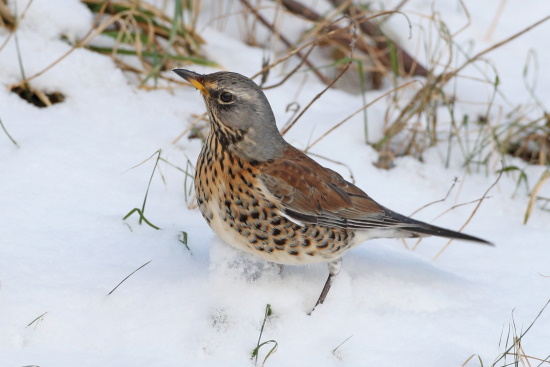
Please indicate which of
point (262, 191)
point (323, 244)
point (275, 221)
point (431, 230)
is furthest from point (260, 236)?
point (431, 230)

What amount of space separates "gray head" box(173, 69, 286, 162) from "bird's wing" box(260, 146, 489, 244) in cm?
13

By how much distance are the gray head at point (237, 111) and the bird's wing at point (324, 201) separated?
13cm

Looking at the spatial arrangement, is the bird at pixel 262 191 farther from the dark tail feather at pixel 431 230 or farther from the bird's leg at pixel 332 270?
the dark tail feather at pixel 431 230

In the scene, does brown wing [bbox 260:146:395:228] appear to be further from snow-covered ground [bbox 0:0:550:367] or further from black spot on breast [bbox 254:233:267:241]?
snow-covered ground [bbox 0:0:550:367]

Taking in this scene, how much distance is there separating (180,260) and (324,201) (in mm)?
800

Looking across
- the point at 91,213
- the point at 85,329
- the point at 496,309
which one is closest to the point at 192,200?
the point at 91,213

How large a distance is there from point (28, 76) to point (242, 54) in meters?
1.82

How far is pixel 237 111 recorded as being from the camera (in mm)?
3822

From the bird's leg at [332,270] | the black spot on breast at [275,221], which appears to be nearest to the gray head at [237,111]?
the black spot on breast at [275,221]

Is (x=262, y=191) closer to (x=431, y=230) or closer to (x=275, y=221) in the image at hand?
(x=275, y=221)

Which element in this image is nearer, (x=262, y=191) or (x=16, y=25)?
(x=262, y=191)

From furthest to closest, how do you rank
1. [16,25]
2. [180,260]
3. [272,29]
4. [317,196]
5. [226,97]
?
[272,29] < [16,25] < [180,260] < [317,196] < [226,97]

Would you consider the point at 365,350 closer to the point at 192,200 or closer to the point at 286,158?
the point at 286,158

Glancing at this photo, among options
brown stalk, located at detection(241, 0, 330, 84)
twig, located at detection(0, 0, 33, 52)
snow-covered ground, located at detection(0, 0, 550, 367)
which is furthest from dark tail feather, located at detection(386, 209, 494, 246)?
twig, located at detection(0, 0, 33, 52)
